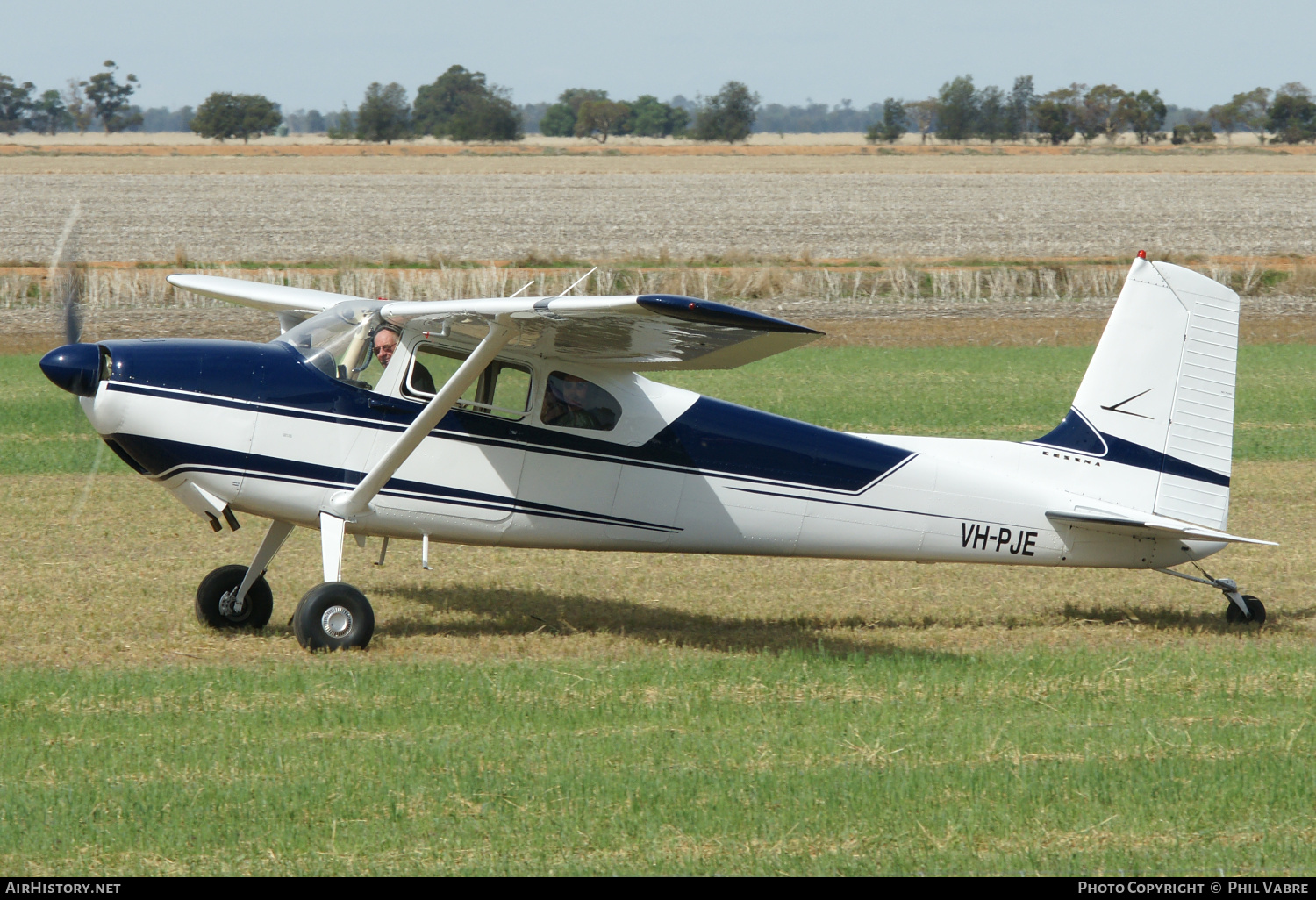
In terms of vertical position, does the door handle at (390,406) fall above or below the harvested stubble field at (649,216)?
below

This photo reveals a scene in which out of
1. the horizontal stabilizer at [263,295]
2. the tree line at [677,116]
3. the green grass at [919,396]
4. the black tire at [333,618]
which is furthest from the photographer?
the tree line at [677,116]

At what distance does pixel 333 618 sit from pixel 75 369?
2208 millimetres

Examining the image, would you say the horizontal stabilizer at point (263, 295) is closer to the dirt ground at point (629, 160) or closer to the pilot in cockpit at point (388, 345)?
the pilot in cockpit at point (388, 345)

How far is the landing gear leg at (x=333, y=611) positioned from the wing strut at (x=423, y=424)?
0.14 m

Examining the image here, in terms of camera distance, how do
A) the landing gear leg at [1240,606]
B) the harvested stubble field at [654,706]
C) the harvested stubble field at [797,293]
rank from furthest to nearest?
the harvested stubble field at [797,293], the landing gear leg at [1240,606], the harvested stubble field at [654,706]

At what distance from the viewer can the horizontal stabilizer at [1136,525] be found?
9070 mm

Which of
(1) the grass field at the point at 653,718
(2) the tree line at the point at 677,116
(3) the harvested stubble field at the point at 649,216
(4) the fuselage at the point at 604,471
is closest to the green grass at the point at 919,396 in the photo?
(1) the grass field at the point at 653,718

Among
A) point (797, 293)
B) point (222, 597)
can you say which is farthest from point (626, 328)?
point (797, 293)

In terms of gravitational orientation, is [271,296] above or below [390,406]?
above

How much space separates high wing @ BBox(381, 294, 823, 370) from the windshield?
264mm

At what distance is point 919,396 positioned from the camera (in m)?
20.5

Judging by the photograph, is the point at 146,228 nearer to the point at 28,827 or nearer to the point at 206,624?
the point at 206,624

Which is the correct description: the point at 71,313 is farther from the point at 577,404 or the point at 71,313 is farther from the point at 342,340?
the point at 577,404
